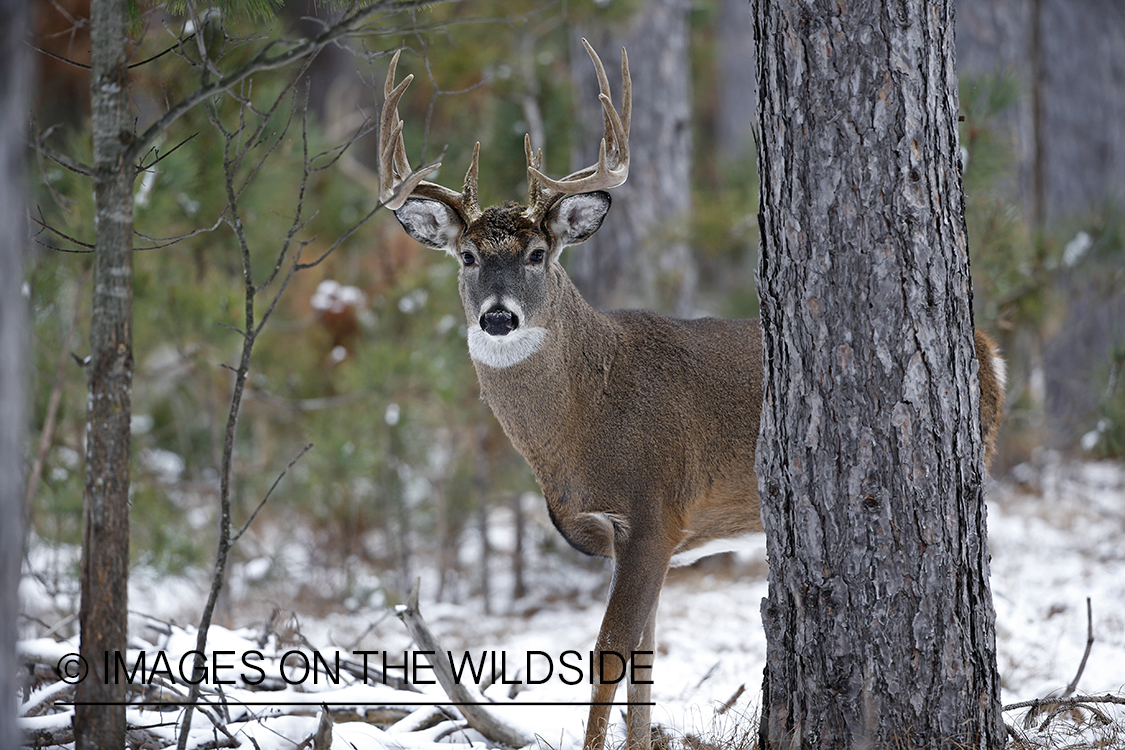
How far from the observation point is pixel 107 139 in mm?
2719

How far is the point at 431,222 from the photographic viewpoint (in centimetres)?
432

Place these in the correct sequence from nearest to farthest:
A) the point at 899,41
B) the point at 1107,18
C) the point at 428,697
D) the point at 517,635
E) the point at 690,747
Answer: the point at 899,41, the point at 690,747, the point at 428,697, the point at 517,635, the point at 1107,18

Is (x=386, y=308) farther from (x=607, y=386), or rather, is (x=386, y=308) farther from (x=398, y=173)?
(x=607, y=386)

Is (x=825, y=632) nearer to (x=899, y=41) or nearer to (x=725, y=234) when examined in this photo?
(x=899, y=41)

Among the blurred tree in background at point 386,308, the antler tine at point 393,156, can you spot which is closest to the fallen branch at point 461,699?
the antler tine at point 393,156

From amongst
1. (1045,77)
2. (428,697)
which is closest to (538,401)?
(428,697)

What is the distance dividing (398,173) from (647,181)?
4.03 m

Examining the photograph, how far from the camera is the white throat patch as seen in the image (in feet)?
13.5

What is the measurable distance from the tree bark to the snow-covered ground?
67cm

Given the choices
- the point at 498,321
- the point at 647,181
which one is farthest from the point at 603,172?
the point at 647,181

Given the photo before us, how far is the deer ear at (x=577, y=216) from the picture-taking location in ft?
13.9

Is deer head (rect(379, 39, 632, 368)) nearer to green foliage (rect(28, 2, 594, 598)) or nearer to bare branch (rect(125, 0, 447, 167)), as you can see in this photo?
bare branch (rect(125, 0, 447, 167))

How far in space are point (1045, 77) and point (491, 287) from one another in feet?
31.2

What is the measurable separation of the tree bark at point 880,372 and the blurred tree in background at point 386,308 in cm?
315
